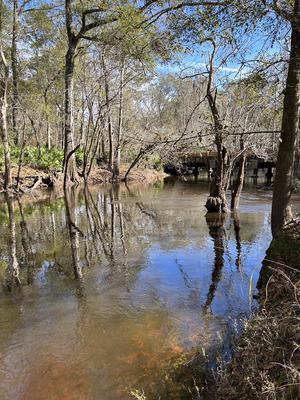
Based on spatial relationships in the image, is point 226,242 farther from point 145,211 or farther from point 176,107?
point 176,107

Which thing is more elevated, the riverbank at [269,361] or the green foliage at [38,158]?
the green foliage at [38,158]

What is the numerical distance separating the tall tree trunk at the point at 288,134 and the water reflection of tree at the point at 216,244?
4.34 ft

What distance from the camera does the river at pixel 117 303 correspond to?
290 cm

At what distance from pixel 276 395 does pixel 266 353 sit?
0.54 m

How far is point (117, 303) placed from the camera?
4.31 meters

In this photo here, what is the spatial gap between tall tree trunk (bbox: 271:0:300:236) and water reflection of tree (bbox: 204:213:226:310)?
1.32m

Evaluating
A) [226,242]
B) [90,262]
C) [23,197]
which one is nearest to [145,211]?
[226,242]

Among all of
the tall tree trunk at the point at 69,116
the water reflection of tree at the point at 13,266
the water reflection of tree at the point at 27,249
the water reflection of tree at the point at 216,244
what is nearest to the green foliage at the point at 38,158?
the tall tree trunk at the point at 69,116

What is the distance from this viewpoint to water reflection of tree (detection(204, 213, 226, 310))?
4709 millimetres

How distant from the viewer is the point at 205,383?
2.75m

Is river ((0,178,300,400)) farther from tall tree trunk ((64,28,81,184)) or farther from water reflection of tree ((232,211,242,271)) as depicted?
tall tree trunk ((64,28,81,184))

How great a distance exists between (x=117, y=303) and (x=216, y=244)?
12.1 feet

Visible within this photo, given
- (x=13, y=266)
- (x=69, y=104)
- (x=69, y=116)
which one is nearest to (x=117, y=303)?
(x=13, y=266)

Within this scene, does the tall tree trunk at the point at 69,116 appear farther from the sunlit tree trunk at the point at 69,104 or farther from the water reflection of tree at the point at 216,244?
the water reflection of tree at the point at 216,244
